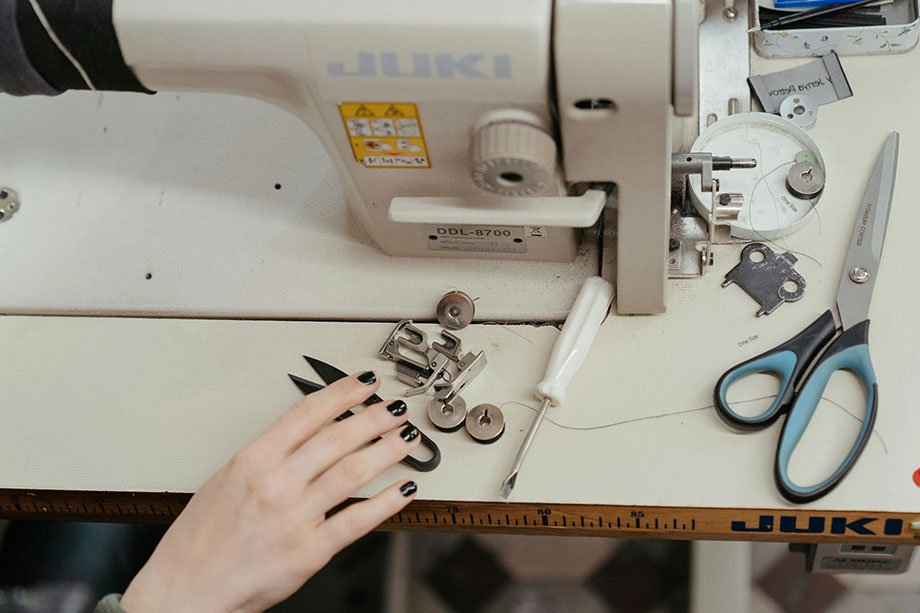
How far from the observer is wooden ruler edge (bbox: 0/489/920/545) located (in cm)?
102

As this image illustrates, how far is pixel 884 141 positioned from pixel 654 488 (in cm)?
49

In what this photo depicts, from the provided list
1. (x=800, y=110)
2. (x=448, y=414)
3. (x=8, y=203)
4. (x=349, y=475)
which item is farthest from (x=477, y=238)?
(x=8, y=203)

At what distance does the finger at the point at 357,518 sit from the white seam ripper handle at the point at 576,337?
0.19 m

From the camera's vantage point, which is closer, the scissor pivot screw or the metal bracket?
the scissor pivot screw

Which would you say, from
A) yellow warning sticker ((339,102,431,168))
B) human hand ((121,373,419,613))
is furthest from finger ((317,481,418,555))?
yellow warning sticker ((339,102,431,168))

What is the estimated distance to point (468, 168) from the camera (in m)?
1.00

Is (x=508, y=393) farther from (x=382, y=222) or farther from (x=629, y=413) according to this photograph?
(x=382, y=222)

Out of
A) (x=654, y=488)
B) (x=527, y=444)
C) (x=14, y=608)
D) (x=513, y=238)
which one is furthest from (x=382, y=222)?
(x=14, y=608)

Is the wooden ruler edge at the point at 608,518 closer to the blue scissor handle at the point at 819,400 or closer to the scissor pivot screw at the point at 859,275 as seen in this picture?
the blue scissor handle at the point at 819,400

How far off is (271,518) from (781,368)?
1.73 ft

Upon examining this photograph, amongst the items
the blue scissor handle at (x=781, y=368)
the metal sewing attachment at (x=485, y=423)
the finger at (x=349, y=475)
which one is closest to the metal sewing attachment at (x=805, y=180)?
the blue scissor handle at (x=781, y=368)

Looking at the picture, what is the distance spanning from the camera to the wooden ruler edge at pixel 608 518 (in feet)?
3.34

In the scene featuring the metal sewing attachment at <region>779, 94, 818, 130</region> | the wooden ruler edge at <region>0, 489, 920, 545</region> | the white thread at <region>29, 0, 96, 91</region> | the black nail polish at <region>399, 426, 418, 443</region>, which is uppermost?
the white thread at <region>29, 0, 96, 91</region>

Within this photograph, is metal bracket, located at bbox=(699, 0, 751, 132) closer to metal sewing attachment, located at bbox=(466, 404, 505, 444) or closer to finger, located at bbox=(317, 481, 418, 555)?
metal sewing attachment, located at bbox=(466, 404, 505, 444)
